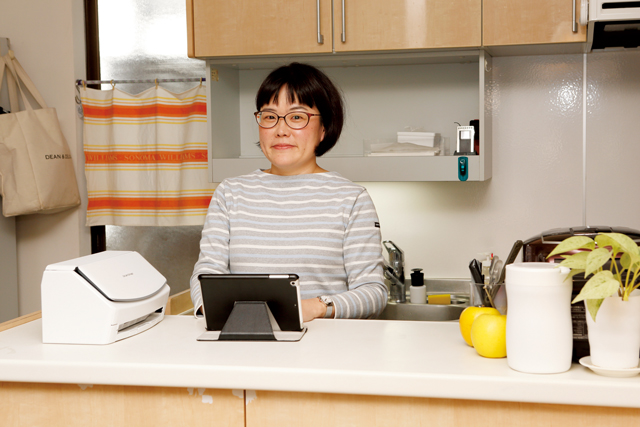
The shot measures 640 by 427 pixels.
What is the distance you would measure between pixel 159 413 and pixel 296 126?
83 centimetres

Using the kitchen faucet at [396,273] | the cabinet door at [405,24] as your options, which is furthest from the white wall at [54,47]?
the kitchen faucet at [396,273]

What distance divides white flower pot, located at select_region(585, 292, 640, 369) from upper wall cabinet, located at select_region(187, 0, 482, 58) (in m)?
1.42

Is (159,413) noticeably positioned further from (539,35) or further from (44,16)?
(44,16)

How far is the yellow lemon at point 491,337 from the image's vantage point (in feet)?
3.13

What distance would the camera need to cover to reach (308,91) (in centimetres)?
159

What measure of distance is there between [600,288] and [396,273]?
1.60 meters

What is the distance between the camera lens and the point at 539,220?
2.46 metres

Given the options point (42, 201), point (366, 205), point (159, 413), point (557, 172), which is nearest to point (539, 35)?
point (557, 172)

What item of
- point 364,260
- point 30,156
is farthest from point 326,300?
point 30,156

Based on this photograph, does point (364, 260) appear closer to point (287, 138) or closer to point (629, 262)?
point (287, 138)

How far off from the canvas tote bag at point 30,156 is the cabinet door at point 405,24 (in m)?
1.36

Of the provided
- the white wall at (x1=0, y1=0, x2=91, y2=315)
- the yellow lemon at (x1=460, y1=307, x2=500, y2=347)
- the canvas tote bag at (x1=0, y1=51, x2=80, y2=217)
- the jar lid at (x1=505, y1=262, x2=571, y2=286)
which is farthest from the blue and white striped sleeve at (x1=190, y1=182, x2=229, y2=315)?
the white wall at (x1=0, y1=0, x2=91, y2=315)

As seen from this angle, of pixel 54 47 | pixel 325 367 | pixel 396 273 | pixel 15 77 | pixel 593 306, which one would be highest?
pixel 54 47

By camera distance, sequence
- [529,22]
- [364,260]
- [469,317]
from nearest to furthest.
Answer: [469,317] < [364,260] < [529,22]
